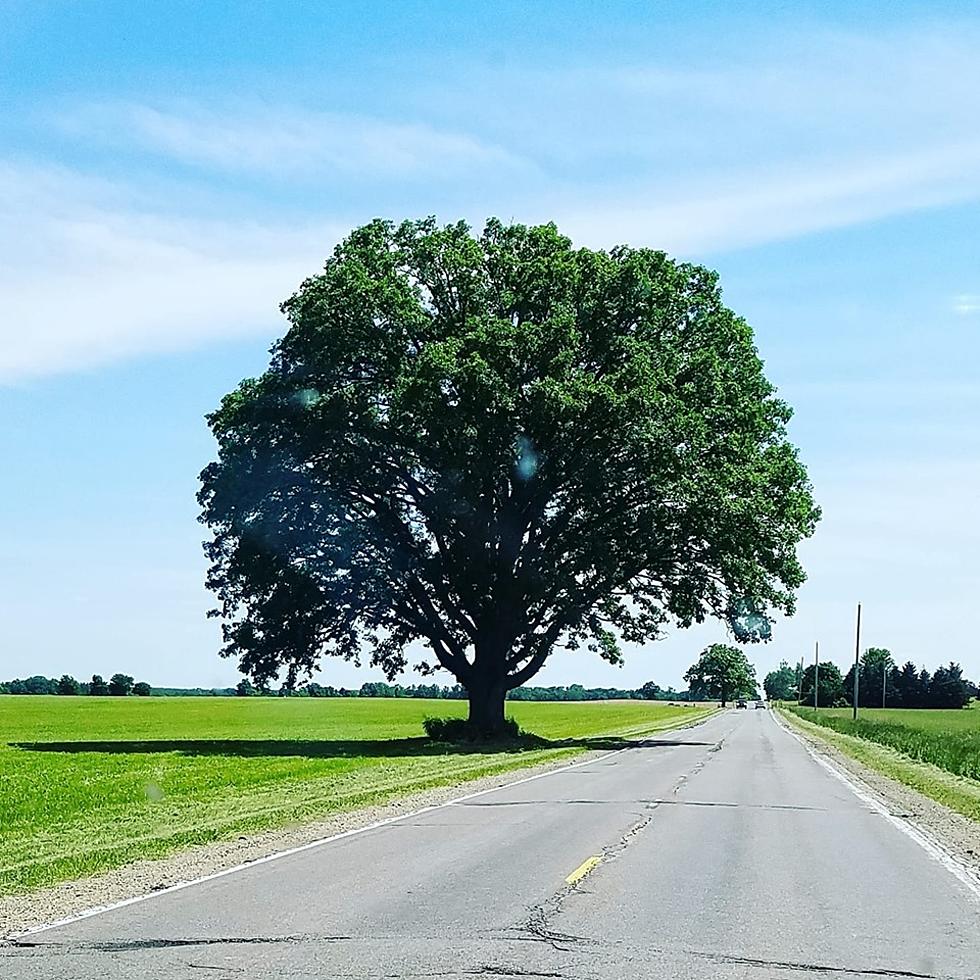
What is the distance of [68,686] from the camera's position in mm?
166125

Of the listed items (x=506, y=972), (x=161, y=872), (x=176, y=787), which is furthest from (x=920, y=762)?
(x=506, y=972)

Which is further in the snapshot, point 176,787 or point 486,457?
point 486,457

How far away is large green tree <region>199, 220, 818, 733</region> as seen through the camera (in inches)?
1601

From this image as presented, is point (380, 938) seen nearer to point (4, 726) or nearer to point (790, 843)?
point (790, 843)

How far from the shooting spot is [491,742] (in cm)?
4512

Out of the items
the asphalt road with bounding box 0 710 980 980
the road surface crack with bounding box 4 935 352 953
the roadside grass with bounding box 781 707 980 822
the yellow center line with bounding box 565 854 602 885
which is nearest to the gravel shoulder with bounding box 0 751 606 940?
the asphalt road with bounding box 0 710 980 980

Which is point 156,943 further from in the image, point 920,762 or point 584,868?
point 920,762

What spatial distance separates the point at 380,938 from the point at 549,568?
33.7 m

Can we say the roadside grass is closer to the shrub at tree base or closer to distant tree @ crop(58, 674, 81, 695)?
the shrub at tree base

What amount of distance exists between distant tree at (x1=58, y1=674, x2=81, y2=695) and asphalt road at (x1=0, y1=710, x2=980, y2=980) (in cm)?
15558

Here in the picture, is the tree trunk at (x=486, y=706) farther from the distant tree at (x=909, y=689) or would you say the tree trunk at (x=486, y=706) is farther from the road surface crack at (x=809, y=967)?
the distant tree at (x=909, y=689)

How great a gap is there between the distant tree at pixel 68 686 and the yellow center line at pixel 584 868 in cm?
15869

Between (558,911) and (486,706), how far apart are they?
1380 inches

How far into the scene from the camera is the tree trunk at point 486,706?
4612 cm
